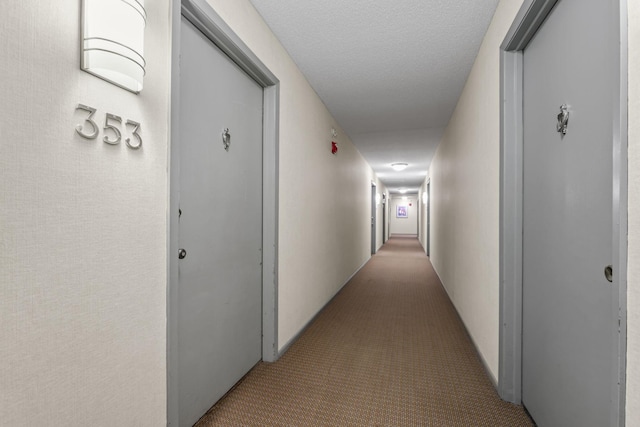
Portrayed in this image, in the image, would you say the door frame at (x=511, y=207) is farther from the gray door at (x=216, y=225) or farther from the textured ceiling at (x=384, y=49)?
the gray door at (x=216, y=225)

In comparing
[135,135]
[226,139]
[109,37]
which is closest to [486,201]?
[226,139]

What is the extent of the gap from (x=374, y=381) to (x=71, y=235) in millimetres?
1925

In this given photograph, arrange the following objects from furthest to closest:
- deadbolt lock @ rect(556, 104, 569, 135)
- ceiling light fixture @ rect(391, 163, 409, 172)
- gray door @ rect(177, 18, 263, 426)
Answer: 1. ceiling light fixture @ rect(391, 163, 409, 172)
2. gray door @ rect(177, 18, 263, 426)
3. deadbolt lock @ rect(556, 104, 569, 135)

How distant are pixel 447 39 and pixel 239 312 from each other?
2.48 m

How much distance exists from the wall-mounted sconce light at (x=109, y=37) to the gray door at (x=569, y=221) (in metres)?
1.49

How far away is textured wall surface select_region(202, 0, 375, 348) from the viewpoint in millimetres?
2125

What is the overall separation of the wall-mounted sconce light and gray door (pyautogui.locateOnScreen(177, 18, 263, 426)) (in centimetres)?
48

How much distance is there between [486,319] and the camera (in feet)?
7.16

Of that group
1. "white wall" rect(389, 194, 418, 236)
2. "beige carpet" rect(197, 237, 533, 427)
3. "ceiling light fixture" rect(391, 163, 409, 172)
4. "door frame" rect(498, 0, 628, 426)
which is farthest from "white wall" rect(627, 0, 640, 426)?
"white wall" rect(389, 194, 418, 236)

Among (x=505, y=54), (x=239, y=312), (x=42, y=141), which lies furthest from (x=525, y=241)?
(x=42, y=141)

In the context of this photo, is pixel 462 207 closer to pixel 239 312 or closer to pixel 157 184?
pixel 239 312

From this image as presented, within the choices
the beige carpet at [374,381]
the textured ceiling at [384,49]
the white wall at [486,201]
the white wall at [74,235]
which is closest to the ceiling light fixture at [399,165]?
the textured ceiling at [384,49]

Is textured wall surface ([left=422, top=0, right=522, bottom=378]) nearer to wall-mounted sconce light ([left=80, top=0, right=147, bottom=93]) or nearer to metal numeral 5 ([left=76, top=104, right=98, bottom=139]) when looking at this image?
wall-mounted sconce light ([left=80, top=0, right=147, bottom=93])

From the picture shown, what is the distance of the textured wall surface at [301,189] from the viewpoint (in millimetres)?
2125
